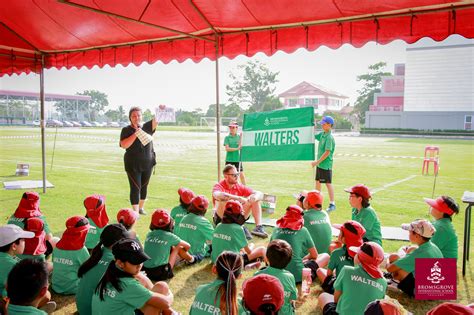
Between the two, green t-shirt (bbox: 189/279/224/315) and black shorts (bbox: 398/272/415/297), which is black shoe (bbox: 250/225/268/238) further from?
green t-shirt (bbox: 189/279/224/315)

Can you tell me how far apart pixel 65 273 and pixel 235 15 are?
4.23m

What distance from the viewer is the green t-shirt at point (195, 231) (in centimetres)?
539

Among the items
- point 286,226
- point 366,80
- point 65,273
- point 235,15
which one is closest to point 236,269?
point 286,226

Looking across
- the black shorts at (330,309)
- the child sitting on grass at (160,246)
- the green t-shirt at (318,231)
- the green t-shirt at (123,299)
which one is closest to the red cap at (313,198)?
the green t-shirt at (318,231)

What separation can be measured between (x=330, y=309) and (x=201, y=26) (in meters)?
4.84

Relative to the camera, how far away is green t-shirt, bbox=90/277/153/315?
2900 mm

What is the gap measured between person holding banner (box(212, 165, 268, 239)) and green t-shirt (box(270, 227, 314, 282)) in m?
1.75

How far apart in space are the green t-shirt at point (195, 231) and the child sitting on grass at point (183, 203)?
473 millimetres

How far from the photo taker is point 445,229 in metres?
4.69

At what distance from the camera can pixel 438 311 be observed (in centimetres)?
192

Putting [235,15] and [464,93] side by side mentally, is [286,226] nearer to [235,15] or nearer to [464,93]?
[235,15]

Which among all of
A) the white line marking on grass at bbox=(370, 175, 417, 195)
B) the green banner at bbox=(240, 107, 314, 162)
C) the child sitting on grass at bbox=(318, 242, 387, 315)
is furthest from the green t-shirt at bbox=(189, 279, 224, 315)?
the white line marking on grass at bbox=(370, 175, 417, 195)

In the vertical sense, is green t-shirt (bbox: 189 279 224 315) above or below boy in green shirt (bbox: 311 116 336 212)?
below

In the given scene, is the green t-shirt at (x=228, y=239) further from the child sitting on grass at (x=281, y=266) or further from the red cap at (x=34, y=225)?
the red cap at (x=34, y=225)
